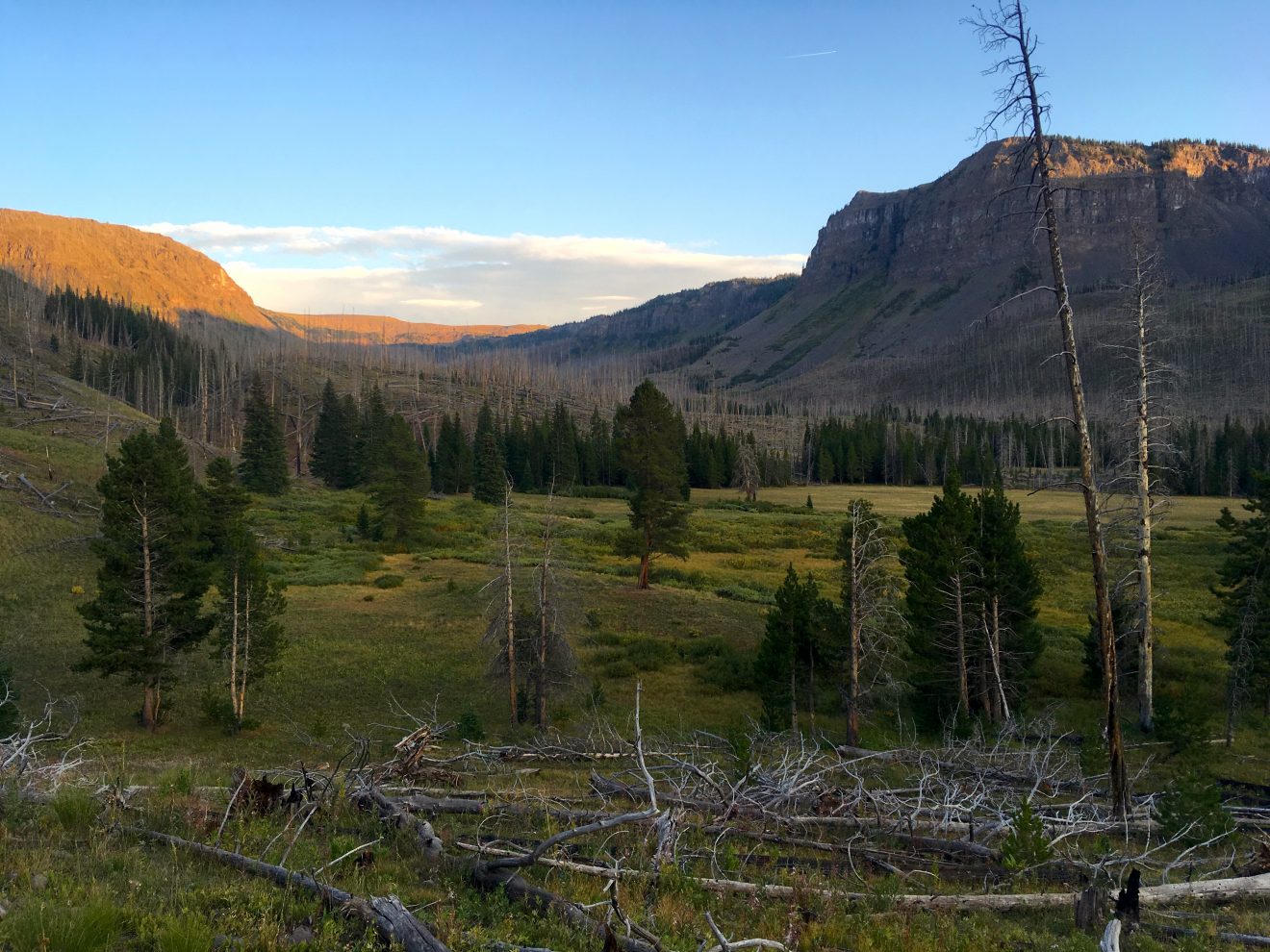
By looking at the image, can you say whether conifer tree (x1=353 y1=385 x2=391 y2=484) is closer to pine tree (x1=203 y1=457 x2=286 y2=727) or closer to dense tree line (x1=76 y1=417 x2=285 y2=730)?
pine tree (x1=203 y1=457 x2=286 y2=727)

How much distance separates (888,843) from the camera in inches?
376

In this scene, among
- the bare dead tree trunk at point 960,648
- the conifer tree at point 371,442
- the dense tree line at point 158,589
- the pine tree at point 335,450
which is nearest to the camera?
the bare dead tree trunk at point 960,648

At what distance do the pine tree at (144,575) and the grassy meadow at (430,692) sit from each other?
2.12 meters

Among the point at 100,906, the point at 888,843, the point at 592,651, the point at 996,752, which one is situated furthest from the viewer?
the point at 592,651

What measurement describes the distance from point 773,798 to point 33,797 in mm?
8300

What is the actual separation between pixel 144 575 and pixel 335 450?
79685 millimetres

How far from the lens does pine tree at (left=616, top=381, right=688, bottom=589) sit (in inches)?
1682

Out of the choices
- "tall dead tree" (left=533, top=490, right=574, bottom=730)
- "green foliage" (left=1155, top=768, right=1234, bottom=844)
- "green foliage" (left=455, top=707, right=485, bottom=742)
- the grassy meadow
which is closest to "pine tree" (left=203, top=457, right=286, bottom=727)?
the grassy meadow

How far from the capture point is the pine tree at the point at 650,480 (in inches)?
1682

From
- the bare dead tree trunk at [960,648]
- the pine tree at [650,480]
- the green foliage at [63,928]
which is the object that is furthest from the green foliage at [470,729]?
the pine tree at [650,480]

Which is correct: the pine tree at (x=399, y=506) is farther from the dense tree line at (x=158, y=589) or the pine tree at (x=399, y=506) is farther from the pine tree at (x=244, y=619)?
the dense tree line at (x=158, y=589)

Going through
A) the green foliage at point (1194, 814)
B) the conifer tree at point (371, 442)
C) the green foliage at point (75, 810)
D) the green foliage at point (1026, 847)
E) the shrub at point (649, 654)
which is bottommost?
the shrub at point (649, 654)

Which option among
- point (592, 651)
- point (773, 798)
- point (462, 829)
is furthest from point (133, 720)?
point (773, 798)

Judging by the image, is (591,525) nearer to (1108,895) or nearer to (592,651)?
(592,651)
